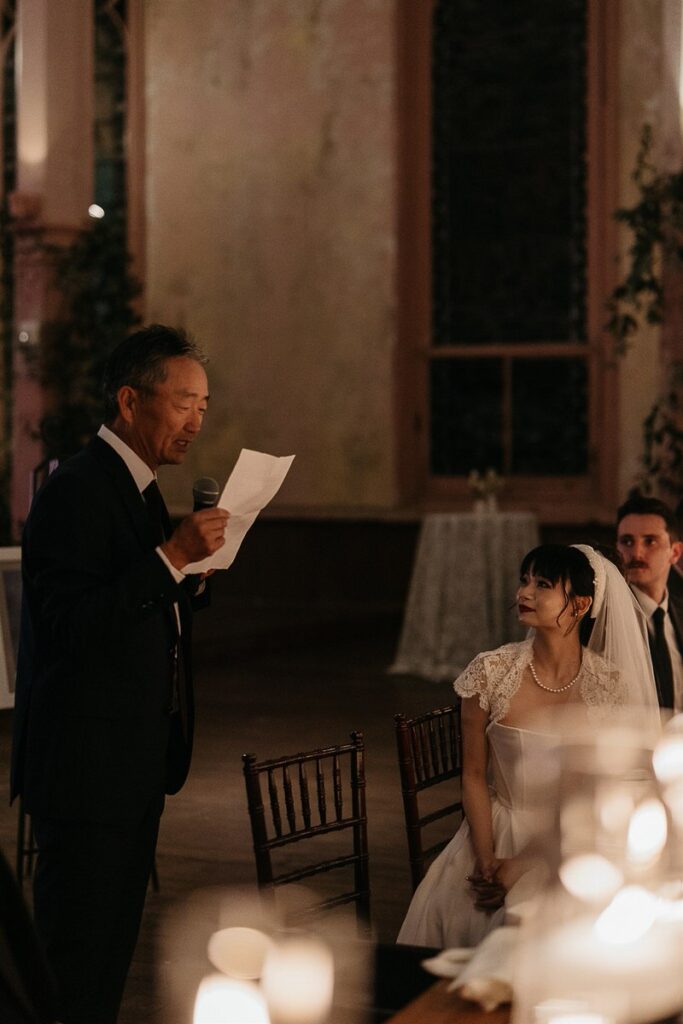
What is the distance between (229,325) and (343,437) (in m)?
1.33

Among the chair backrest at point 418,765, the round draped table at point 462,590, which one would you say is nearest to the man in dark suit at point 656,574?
the chair backrest at point 418,765

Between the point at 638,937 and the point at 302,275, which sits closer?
the point at 638,937

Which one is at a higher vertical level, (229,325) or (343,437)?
(229,325)

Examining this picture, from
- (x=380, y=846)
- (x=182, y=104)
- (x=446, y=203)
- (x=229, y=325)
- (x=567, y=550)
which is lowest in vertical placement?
(x=380, y=846)

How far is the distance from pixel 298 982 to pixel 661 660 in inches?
98.8

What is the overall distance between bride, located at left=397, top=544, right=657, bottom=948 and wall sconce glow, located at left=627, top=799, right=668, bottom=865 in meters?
0.95

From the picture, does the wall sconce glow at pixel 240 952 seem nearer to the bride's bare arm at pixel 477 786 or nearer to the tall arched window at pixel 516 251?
the bride's bare arm at pixel 477 786

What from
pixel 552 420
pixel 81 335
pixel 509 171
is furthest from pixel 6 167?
pixel 552 420

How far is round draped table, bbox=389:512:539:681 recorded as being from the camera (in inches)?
368

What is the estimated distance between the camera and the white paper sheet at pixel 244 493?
8.67 feet

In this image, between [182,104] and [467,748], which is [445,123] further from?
[467,748]

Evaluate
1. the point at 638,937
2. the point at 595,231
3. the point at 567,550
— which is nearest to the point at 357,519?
the point at 595,231

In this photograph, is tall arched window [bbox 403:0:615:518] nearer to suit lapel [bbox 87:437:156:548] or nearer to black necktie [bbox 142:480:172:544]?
black necktie [bbox 142:480:172:544]

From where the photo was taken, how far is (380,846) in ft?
17.4
